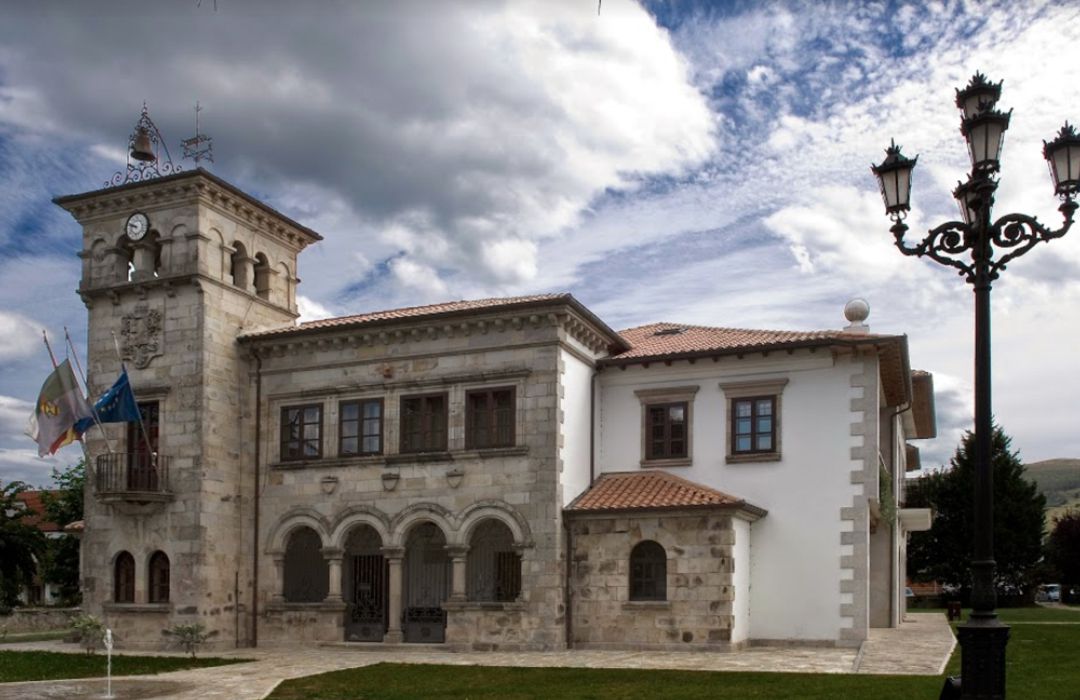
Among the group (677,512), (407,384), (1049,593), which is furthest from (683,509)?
(1049,593)

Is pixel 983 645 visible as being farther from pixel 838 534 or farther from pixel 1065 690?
pixel 838 534

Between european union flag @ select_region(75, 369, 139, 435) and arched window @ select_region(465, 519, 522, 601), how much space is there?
825 centimetres

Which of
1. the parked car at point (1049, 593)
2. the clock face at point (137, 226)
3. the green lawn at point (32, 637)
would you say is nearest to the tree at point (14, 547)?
the green lawn at point (32, 637)

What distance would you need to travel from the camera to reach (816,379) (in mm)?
24484

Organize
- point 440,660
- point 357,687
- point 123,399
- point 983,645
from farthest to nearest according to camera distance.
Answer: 1. point 123,399
2. point 440,660
3. point 357,687
4. point 983,645

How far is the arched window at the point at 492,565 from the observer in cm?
2483

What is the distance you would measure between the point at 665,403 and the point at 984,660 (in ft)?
51.0

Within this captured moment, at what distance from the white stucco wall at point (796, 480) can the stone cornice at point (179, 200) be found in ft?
39.1

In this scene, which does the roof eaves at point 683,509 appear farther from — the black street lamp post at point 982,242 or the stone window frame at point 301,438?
the black street lamp post at point 982,242

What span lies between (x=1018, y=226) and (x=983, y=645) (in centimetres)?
405

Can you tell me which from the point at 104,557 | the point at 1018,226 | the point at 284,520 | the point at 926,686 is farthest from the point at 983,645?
the point at 104,557

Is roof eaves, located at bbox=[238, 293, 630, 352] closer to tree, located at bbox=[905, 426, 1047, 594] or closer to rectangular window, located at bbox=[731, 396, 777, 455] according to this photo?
rectangular window, located at bbox=[731, 396, 777, 455]

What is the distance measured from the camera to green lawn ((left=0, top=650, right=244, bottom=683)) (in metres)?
20.6

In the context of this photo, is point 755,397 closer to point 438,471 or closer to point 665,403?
point 665,403
